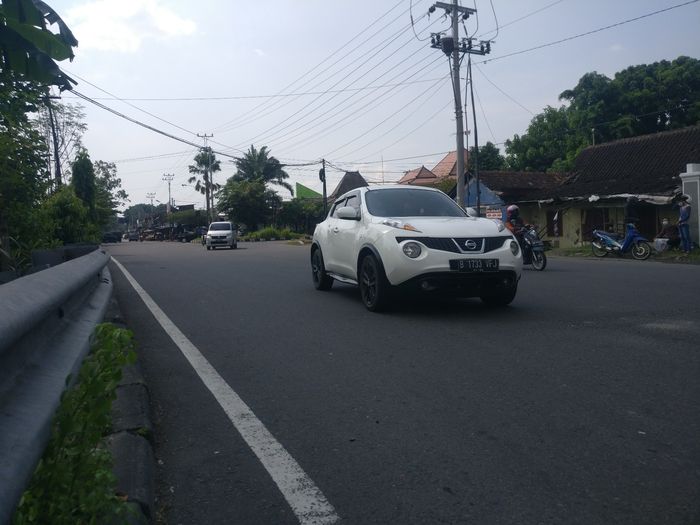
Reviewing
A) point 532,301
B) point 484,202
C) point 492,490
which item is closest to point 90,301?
point 492,490

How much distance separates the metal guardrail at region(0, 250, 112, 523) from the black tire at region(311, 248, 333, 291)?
657cm

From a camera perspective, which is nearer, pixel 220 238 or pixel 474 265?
pixel 474 265

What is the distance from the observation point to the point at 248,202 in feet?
201

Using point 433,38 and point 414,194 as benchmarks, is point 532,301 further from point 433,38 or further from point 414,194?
point 433,38

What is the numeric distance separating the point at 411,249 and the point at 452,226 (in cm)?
62

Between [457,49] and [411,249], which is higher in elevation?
[457,49]

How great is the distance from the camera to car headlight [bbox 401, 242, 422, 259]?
7.33 meters


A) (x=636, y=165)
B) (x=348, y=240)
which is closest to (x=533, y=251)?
(x=348, y=240)

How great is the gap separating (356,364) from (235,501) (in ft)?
8.35

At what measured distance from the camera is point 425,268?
7238 millimetres

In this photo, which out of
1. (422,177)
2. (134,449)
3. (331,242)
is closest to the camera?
(134,449)

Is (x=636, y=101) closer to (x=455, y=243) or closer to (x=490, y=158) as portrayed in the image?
(x=490, y=158)

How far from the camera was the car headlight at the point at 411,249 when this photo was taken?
7.33 metres

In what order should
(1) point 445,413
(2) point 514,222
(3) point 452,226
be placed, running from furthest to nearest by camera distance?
(2) point 514,222 < (3) point 452,226 < (1) point 445,413
